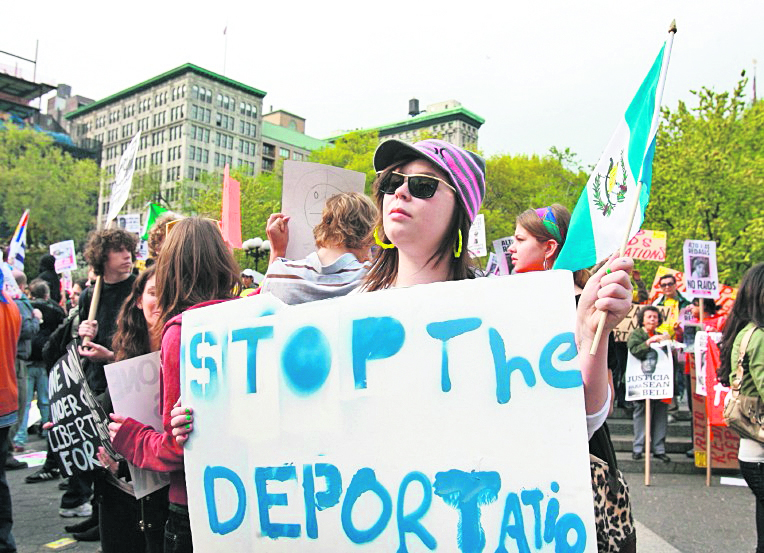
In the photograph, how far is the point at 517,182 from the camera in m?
41.4

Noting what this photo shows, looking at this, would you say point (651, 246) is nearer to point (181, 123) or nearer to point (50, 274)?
point (50, 274)

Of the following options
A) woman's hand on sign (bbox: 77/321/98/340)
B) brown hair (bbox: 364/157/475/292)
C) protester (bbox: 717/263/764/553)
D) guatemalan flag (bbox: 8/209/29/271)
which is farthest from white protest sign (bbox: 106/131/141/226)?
protester (bbox: 717/263/764/553)

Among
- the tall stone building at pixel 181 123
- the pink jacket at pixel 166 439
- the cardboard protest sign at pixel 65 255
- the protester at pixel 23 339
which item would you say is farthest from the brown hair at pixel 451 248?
the tall stone building at pixel 181 123

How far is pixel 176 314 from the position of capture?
93.4 inches

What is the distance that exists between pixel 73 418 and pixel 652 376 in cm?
634

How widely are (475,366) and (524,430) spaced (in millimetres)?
191

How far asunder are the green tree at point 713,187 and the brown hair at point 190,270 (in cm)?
1780

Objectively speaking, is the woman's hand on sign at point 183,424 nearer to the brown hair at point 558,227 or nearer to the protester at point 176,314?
the protester at point 176,314

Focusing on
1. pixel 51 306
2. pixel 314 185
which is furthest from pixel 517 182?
pixel 314 185

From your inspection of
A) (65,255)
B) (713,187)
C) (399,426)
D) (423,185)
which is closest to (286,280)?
(423,185)

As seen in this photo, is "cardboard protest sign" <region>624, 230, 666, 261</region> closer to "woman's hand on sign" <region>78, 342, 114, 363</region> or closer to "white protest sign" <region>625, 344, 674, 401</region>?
"white protest sign" <region>625, 344, 674, 401</region>

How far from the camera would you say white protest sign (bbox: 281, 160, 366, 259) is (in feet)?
9.55

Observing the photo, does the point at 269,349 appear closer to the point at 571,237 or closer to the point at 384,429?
the point at 384,429

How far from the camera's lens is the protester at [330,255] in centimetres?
245
